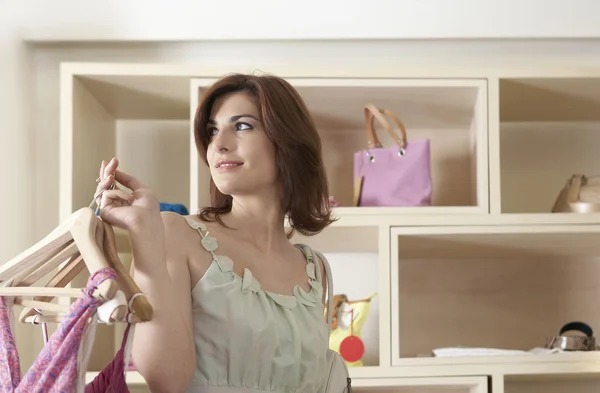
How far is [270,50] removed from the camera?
2793 mm

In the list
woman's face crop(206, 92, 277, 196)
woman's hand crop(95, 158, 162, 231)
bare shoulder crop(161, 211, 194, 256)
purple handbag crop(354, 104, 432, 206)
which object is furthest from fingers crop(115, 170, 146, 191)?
purple handbag crop(354, 104, 432, 206)

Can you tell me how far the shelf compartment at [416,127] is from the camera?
2.39 m

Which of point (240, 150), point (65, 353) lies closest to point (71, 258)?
point (65, 353)

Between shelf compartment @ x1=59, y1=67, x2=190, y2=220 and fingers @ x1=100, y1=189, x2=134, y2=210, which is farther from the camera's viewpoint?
shelf compartment @ x1=59, y1=67, x2=190, y2=220

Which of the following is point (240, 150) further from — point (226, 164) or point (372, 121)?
point (372, 121)

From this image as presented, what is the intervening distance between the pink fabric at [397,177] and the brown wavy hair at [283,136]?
0.79m

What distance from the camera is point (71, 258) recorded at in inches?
51.7

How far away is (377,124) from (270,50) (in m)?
0.42

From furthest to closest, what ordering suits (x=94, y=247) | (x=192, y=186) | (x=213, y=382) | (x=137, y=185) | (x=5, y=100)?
(x=5, y=100)
(x=192, y=186)
(x=213, y=382)
(x=137, y=185)
(x=94, y=247)

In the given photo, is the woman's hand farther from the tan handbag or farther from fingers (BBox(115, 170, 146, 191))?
the tan handbag

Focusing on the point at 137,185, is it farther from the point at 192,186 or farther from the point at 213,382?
the point at 192,186

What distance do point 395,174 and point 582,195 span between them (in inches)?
21.0

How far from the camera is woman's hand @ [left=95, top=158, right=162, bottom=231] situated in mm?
1229

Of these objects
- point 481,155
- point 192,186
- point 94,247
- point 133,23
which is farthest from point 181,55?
point 94,247
